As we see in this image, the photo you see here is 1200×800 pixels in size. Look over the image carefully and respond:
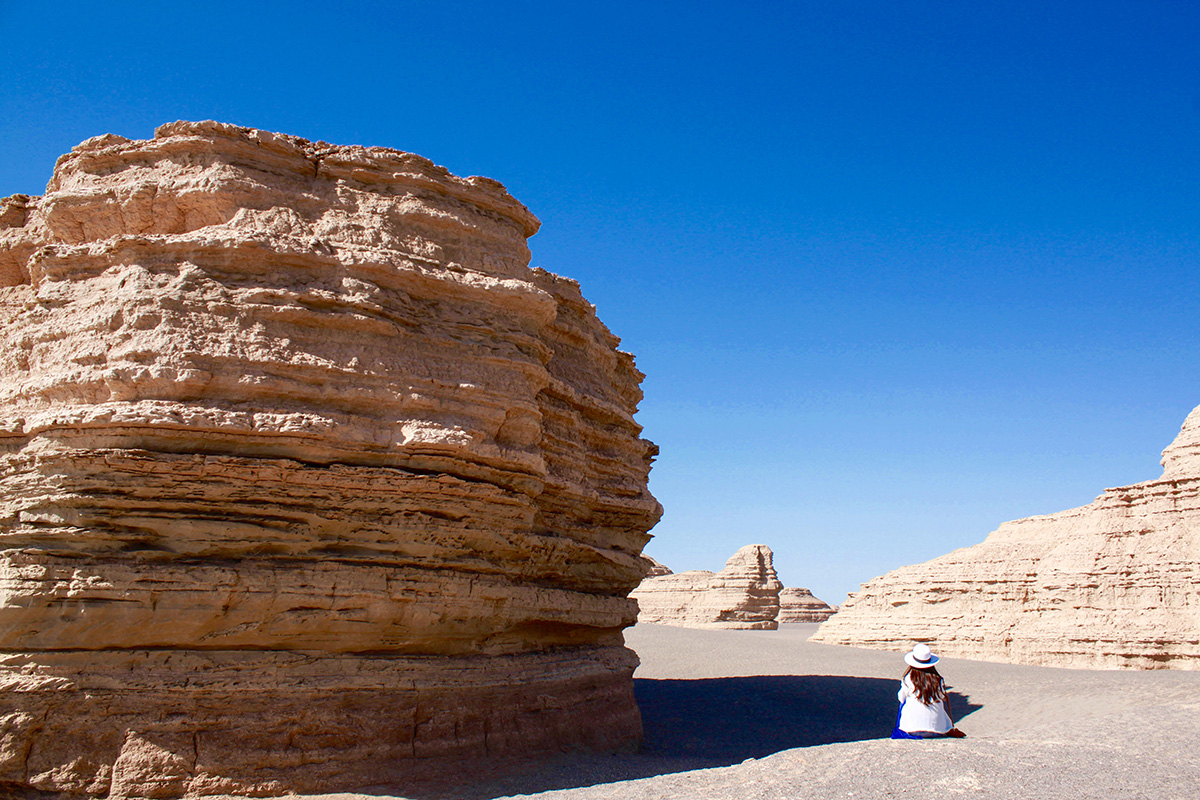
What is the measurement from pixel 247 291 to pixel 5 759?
4.38 metres

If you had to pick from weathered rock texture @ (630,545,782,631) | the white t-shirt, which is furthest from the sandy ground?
weathered rock texture @ (630,545,782,631)

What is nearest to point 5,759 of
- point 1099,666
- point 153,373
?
point 153,373

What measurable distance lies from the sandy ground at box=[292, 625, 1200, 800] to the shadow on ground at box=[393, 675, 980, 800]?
0.11 feet

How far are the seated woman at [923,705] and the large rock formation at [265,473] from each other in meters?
3.84

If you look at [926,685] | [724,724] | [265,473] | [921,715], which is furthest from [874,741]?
[265,473]

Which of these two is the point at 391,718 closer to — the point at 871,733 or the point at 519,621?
the point at 519,621

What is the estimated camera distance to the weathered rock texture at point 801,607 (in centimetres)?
5241

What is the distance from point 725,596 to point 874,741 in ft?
123

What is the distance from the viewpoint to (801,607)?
53094mm

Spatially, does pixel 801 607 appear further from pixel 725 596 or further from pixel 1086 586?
pixel 1086 586

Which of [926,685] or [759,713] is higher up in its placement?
[926,685]

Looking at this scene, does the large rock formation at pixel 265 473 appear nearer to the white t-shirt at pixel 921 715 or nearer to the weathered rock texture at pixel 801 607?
the white t-shirt at pixel 921 715

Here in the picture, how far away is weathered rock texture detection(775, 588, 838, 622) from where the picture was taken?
2063 inches

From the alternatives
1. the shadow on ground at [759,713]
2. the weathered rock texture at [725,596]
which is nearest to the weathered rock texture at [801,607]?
the weathered rock texture at [725,596]
